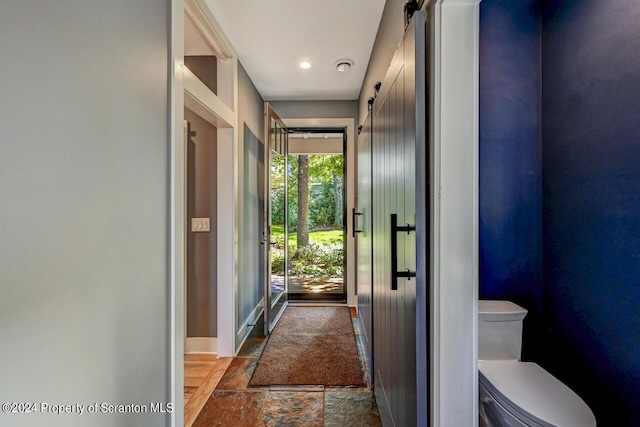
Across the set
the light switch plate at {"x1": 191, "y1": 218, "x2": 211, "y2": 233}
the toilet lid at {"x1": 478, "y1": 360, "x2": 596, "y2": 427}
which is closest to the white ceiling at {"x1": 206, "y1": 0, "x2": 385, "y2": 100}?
the light switch plate at {"x1": 191, "y1": 218, "x2": 211, "y2": 233}

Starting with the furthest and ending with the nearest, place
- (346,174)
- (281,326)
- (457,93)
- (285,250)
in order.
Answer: (346,174), (285,250), (281,326), (457,93)

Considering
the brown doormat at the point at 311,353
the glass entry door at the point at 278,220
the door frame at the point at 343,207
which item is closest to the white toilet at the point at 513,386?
the brown doormat at the point at 311,353

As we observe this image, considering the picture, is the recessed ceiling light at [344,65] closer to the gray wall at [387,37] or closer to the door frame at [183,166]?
the gray wall at [387,37]

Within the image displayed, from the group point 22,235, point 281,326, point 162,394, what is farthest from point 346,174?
point 22,235

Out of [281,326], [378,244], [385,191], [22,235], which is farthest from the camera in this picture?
[281,326]

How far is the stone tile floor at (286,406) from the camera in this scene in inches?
69.3

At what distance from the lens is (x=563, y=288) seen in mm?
1359

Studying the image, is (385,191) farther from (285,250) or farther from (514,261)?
(285,250)

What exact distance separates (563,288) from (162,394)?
6.45 ft

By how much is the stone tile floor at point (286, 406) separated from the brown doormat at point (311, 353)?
0.08 m

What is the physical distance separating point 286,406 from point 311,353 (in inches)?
26.6

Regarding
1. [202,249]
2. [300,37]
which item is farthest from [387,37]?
[202,249]

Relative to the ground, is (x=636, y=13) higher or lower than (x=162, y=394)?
higher

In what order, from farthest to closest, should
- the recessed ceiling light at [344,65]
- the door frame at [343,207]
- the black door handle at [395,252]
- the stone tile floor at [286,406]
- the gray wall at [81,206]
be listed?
the door frame at [343,207]
the recessed ceiling light at [344,65]
the stone tile floor at [286,406]
the black door handle at [395,252]
the gray wall at [81,206]
